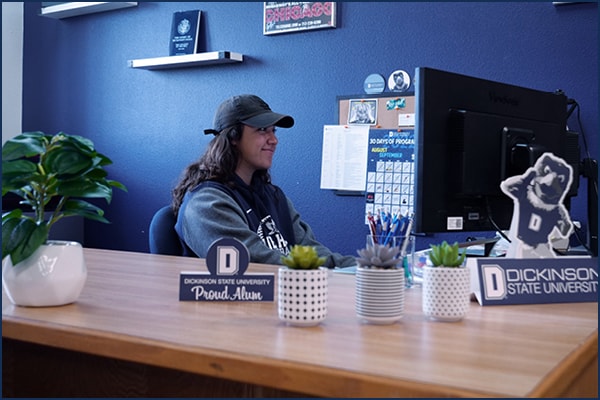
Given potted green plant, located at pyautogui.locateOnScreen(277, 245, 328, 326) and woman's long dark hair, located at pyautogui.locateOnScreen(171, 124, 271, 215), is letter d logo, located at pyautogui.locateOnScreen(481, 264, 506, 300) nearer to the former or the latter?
potted green plant, located at pyautogui.locateOnScreen(277, 245, 328, 326)

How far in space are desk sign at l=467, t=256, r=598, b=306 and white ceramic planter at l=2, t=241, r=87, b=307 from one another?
73 cm

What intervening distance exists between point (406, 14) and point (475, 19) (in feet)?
1.15

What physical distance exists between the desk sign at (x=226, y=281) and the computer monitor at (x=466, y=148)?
0.44 metres

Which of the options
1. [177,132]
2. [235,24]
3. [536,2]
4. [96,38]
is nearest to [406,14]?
[536,2]

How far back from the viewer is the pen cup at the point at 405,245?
4.56ft

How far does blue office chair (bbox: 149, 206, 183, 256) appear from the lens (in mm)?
2379

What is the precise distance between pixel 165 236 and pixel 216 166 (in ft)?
0.99

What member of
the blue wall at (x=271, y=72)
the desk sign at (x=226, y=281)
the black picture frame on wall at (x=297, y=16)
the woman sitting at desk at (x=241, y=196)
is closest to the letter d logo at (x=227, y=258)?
the desk sign at (x=226, y=281)

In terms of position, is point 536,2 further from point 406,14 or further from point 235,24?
point 235,24

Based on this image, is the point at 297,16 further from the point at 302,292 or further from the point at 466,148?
the point at 302,292

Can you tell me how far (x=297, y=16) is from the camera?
369 cm

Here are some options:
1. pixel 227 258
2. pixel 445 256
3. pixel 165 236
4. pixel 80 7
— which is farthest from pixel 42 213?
pixel 80 7

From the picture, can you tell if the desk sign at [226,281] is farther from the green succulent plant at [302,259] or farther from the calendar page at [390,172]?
the calendar page at [390,172]

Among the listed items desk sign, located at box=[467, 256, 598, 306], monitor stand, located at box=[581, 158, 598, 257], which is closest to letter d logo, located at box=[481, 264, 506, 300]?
desk sign, located at box=[467, 256, 598, 306]
